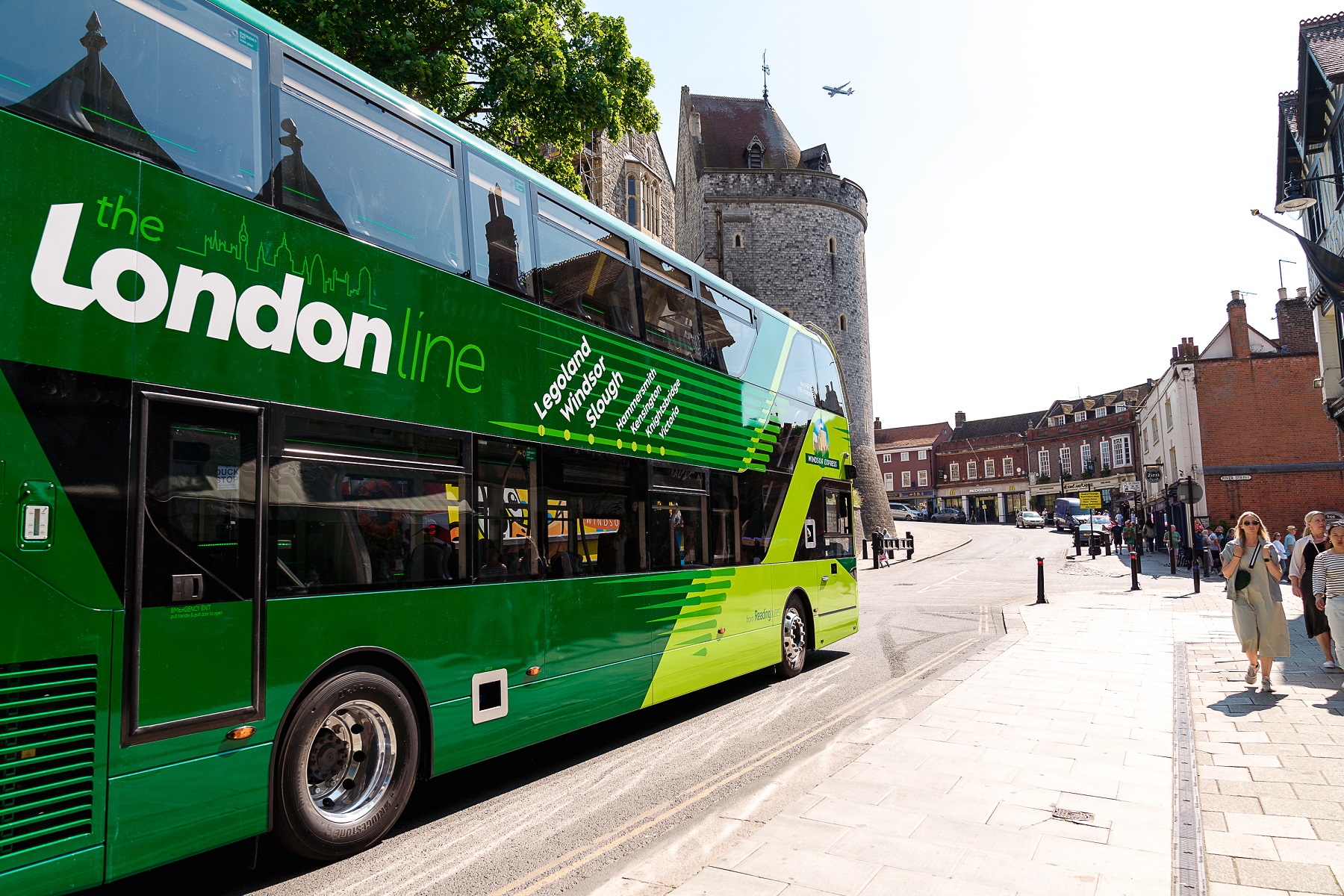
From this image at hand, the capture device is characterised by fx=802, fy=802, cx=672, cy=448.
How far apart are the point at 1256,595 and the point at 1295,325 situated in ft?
107

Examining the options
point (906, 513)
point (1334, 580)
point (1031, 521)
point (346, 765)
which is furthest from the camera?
point (906, 513)

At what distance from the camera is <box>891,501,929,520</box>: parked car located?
66625mm

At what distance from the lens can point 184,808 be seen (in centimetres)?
355

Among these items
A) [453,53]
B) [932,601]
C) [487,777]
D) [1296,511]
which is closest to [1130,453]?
[1296,511]

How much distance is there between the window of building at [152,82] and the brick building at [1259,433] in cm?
3384

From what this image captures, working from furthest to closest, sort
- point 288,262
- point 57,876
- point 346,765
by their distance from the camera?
point 346,765 < point 288,262 < point 57,876

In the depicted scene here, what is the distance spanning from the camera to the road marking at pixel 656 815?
395cm

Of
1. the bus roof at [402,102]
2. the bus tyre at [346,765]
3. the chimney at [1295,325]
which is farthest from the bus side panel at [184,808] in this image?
the chimney at [1295,325]

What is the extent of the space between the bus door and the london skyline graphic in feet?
2.43

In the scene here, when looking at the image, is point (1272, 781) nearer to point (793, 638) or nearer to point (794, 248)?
point (793, 638)

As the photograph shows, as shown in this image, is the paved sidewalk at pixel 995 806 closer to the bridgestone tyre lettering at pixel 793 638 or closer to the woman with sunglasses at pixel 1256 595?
the woman with sunglasses at pixel 1256 595

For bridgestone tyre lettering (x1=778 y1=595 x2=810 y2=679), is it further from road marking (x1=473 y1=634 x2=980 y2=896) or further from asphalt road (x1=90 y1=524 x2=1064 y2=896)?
road marking (x1=473 y1=634 x2=980 y2=896)

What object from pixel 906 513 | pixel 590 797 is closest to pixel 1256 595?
pixel 590 797

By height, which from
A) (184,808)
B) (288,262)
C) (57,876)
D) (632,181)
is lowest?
(57,876)
